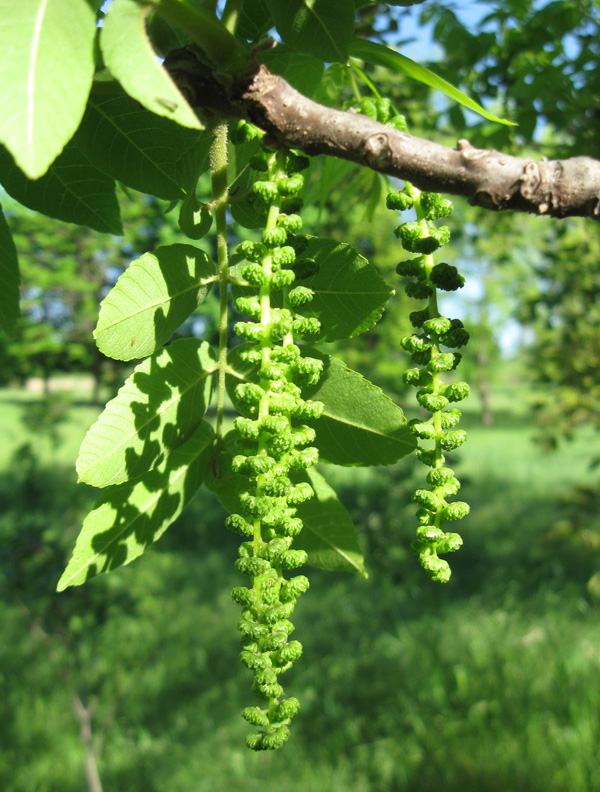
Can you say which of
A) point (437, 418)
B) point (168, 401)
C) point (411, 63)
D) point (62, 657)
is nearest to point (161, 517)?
point (168, 401)

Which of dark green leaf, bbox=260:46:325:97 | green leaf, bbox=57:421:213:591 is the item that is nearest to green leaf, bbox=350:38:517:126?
dark green leaf, bbox=260:46:325:97

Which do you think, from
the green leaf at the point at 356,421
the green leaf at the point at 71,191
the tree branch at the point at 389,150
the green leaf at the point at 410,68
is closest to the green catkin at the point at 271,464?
the tree branch at the point at 389,150

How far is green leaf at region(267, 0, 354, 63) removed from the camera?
81 cm

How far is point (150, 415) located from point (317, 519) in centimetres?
29

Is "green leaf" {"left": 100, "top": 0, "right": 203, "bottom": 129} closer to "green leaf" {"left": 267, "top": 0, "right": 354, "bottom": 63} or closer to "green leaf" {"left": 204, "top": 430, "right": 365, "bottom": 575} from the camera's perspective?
"green leaf" {"left": 267, "top": 0, "right": 354, "bottom": 63}

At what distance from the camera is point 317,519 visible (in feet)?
3.07

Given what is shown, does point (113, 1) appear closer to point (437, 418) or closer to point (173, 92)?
point (173, 92)

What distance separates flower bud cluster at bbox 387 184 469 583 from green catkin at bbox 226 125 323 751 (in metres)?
0.13

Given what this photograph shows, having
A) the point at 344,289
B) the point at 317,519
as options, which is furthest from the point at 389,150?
the point at 317,519

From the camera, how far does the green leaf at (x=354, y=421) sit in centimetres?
87

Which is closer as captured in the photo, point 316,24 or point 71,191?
point 316,24

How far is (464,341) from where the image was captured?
0.74m

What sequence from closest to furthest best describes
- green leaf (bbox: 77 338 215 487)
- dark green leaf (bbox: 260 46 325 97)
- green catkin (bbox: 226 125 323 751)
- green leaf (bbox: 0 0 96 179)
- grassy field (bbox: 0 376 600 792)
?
green leaf (bbox: 0 0 96 179), green catkin (bbox: 226 125 323 751), green leaf (bbox: 77 338 215 487), dark green leaf (bbox: 260 46 325 97), grassy field (bbox: 0 376 600 792)

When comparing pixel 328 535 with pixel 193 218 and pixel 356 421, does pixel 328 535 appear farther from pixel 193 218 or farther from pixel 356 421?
pixel 193 218
